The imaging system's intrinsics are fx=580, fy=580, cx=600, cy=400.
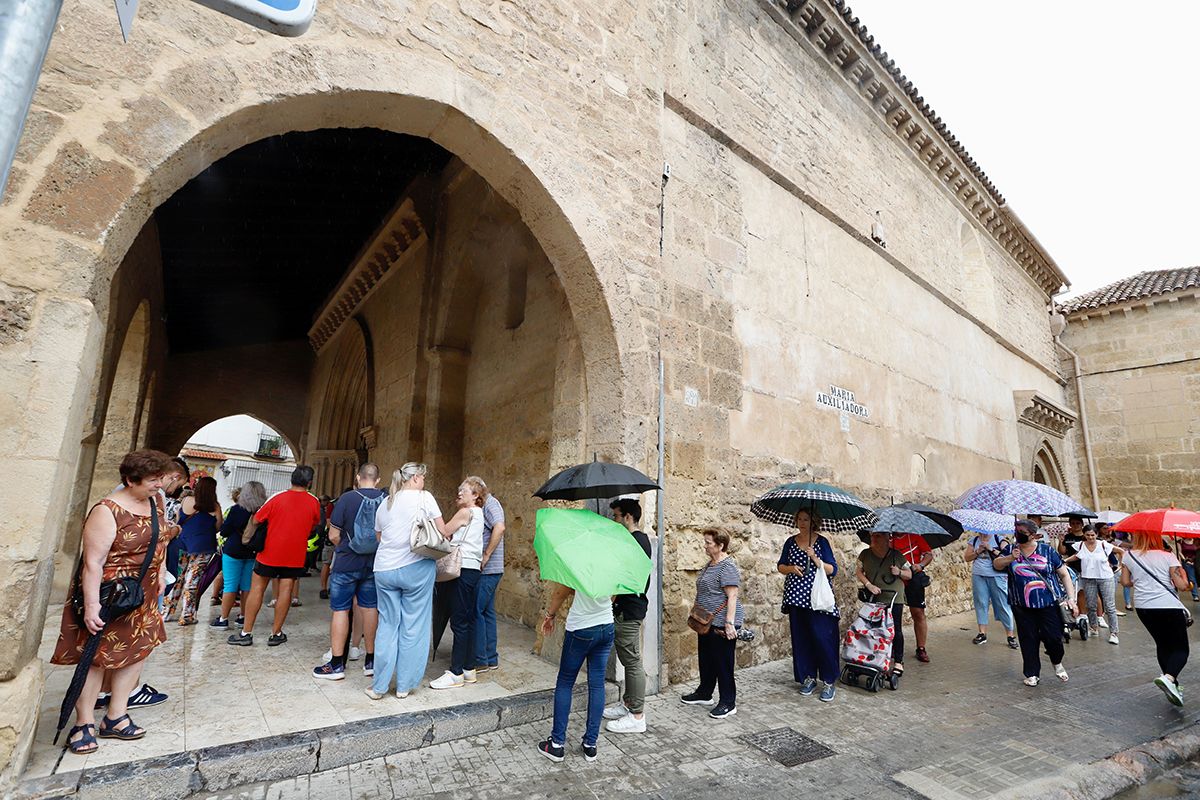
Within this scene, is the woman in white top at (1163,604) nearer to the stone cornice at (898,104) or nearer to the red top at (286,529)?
the red top at (286,529)

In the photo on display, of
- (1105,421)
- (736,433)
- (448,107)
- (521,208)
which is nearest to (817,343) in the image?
(736,433)

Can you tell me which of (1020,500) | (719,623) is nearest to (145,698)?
(719,623)

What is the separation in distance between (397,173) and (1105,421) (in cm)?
1780

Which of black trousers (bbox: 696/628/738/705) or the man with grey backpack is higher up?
the man with grey backpack

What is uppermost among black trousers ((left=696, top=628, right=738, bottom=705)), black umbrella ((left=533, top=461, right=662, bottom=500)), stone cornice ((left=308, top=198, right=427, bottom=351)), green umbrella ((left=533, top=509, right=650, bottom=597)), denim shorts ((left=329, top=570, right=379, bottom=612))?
stone cornice ((left=308, top=198, right=427, bottom=351))

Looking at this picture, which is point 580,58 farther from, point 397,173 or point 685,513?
point 397,173

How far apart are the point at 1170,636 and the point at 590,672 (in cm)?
445

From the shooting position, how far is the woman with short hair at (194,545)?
5.30 m

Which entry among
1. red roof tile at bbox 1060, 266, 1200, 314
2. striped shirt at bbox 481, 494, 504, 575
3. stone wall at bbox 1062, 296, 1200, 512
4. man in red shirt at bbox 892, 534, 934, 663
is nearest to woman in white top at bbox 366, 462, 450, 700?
striped shirt at bbox 481, 494, 504, 575

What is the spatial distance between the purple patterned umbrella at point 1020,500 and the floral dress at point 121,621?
703 centimetres

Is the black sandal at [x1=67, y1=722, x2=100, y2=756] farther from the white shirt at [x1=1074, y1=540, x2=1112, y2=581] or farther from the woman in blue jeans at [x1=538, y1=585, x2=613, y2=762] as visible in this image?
the white shirt at [x1=1074, y1=540, x2=1112, y2=581]

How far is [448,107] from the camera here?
3740 mm

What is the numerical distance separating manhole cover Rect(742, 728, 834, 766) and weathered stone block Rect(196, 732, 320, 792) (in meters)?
2.41

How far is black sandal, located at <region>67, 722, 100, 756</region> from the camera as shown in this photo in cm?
259
